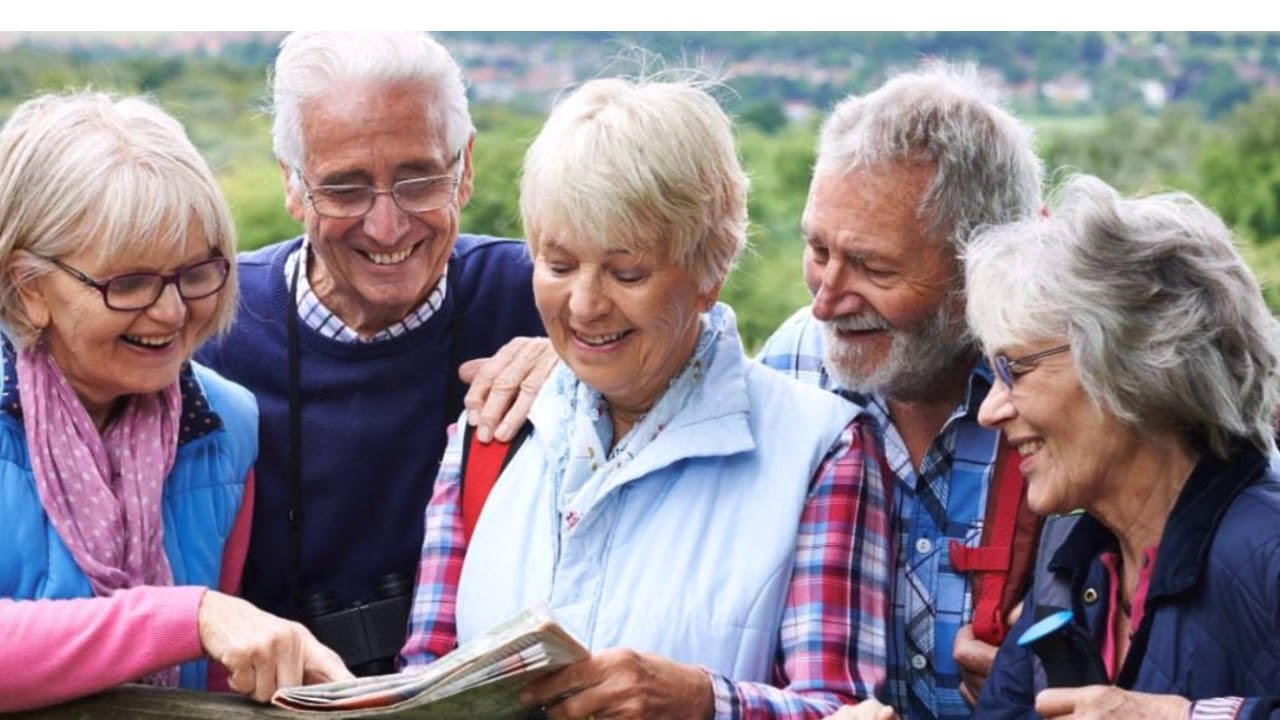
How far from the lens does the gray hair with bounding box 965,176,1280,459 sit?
2758mm

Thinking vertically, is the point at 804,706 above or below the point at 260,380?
below

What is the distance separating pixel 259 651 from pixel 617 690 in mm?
553

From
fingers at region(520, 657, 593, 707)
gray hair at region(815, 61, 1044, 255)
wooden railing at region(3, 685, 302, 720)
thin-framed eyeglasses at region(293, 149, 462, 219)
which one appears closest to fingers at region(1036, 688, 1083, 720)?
fingers at region(520, 657, 593, 707)

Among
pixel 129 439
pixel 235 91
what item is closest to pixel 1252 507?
pixel 129 439

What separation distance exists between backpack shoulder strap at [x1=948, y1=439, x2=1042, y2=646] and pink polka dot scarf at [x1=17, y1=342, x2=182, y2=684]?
4.47 ft

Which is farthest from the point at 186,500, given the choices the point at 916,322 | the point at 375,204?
the point at 916,322

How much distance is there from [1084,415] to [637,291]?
73cm

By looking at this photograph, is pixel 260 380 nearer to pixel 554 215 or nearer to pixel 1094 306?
pixel 554 215

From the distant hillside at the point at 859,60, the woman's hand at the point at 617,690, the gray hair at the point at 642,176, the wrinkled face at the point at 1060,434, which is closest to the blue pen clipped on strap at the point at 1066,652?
the wrinkled face at the point at 1060,434

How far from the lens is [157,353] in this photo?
3.12 metres

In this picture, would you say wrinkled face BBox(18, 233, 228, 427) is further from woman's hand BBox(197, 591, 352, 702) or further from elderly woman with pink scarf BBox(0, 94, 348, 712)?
woman's hand BBox(197, 591, 352, 702)

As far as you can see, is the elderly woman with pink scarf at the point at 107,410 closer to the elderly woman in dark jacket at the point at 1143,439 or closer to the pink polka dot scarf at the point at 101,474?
the pink polka dot scarf at the point at 101,474

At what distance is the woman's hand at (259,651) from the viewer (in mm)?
2859

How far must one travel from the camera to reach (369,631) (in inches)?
135
